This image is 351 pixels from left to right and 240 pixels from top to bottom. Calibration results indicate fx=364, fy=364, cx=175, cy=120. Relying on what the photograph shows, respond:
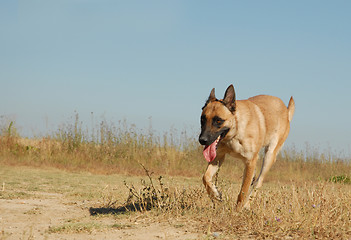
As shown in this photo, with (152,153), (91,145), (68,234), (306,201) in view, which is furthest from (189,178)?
(68,234)

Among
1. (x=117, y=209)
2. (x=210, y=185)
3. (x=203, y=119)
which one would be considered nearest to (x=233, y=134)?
(x=203, y=119)

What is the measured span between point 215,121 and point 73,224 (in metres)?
2.32

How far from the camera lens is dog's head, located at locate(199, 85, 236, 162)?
4.95 metres

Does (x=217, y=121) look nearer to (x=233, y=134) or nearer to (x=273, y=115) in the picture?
(x=233, y=134)

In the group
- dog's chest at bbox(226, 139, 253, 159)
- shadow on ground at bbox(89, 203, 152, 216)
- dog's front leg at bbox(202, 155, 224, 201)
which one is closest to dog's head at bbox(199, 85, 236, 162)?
dog's chest at bbox(226, 139, 253, 159)

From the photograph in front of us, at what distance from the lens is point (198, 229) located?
14.6 feet

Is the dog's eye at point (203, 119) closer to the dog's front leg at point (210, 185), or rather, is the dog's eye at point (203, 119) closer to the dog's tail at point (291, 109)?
the dog's front leg at point (210, 185)

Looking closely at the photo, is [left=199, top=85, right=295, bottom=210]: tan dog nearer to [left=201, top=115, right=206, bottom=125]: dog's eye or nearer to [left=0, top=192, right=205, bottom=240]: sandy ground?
[left=201, top=115, right=206, bottom=125]: dog's eye

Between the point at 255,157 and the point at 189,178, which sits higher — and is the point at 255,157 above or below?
above

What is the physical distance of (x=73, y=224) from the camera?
474 cm

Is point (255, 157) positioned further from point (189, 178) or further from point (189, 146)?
point (189, 146)

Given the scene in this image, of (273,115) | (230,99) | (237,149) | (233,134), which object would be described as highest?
(230,99)

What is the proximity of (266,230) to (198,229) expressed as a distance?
81cm

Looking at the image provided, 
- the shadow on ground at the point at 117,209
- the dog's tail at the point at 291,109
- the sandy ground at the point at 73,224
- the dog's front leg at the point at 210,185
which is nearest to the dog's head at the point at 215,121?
the dog's front leg at the point at 210,185
